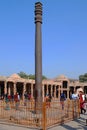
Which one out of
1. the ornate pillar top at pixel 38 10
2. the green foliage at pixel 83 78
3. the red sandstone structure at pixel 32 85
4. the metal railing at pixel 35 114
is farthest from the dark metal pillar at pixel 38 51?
the green foliage at pixel 83 78

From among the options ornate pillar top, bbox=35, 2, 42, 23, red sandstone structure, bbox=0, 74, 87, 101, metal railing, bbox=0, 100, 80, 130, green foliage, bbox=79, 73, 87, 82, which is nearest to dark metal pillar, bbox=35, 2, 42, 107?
ornate pillar top, bbox=35, 2, 42, 23

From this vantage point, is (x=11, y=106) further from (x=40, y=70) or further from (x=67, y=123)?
(x=40, y=70)

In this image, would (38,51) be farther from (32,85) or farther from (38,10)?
(32,85)

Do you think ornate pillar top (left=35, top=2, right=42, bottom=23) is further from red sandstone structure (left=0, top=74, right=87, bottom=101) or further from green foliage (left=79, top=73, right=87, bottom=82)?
green foliage (left=79, top=73, right=87, bottom=82)

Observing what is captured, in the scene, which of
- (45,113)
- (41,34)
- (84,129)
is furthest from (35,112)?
(41,34)

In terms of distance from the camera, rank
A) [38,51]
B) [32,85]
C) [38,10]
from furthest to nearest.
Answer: [32,85] → [38,10] → [38,51]

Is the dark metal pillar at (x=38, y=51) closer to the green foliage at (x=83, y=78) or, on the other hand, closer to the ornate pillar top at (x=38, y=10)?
the ornate pillar top at (x=38, y=10)

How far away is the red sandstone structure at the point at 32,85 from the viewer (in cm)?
4483

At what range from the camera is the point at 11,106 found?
1376 cm

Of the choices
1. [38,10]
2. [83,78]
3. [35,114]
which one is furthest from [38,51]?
[83,78]

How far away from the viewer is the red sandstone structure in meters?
44.8

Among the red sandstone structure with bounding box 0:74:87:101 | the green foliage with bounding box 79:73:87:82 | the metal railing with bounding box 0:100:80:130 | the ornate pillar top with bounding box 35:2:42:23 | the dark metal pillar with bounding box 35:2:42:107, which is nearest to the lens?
the metal railing with bounding box 0:100:80:130

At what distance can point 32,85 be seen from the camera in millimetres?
49719

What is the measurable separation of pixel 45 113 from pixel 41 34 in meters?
6.96
